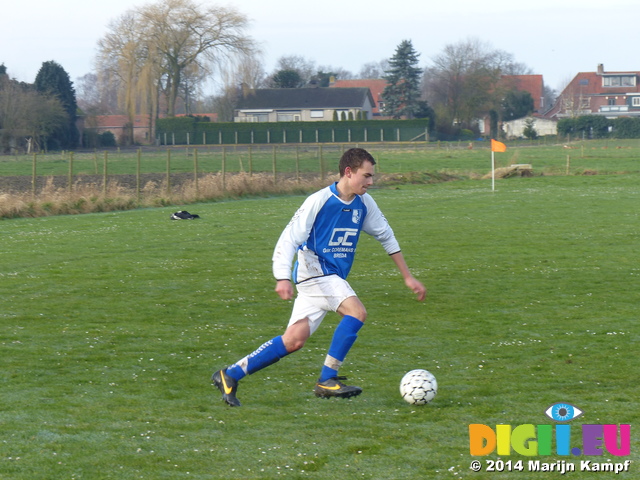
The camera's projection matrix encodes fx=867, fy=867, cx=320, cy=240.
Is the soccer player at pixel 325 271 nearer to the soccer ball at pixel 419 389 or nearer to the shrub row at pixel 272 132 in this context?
the soccer ball at pixel 419 389

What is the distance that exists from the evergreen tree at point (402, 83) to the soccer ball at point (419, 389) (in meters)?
89.4

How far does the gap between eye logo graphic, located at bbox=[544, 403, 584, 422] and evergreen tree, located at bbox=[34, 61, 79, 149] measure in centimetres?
7451

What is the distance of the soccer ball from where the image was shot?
6.20 metres

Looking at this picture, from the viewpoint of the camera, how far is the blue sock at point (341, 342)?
639cm

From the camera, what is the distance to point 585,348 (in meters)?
8.15

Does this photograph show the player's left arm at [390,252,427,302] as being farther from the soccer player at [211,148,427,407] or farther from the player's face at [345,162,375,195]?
the player's face at [345,162,375,195]

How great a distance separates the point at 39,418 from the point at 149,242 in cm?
1232

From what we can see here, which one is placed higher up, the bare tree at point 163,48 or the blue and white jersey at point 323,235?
the bare tree at point 163,48

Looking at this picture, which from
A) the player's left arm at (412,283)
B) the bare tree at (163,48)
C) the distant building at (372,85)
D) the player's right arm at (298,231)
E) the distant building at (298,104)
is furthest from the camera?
the distant building at (372,85)

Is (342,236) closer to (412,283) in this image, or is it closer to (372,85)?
(412,283)

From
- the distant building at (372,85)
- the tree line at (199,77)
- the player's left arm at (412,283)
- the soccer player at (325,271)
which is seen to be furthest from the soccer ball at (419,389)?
the distant building at (372,85)

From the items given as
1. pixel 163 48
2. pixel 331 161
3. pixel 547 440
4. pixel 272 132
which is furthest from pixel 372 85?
pixel 547 440

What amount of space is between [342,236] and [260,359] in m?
1.09

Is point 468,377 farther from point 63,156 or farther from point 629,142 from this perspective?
point 629,142
